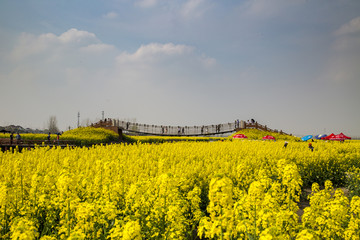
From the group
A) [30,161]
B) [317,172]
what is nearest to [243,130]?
[317,172]

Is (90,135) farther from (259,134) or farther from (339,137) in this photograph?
(339,137)

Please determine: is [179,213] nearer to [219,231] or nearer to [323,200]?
[219,231]

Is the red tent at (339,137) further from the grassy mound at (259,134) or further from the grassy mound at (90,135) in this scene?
the grassy mound at (90,135)

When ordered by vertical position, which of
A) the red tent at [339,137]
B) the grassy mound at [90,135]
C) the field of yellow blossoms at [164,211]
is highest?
the grassy mound at [90,135]

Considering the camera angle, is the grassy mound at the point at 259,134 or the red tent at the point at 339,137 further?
the grassy mound at the point at 259,134

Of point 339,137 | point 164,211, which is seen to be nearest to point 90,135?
point 164,211

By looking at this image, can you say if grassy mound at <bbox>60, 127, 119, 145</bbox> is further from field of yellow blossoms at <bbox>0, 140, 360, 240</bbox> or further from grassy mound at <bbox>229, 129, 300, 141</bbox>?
grassy mound at <bbox>229, 129, 300, 141</bbox>

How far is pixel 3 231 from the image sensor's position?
4746mm

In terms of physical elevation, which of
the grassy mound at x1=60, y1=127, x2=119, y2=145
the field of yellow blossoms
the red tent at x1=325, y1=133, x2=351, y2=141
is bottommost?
the field of yellow blossoms

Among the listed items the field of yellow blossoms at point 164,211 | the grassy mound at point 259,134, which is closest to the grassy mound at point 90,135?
the field of yellow blossoms at point 164,211

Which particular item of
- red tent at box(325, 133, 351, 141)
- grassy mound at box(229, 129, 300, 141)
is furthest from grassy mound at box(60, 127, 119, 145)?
red tent at box(325, 133, 351, 141)

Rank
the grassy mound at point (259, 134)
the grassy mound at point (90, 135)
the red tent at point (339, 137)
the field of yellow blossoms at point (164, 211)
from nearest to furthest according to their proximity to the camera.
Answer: the field of yellow blossoms at point (164, 211) → the grassy mound at point (90, 135) → the red tent at point (339, 137) → the grassy mound at point (259, 134)

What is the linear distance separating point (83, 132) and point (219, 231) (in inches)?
1163

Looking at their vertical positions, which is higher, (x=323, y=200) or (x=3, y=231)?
(x=323, y=200)
